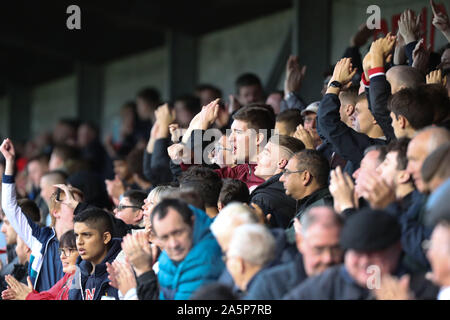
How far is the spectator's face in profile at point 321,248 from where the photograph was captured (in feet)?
10.6

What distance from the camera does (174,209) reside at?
147 inches

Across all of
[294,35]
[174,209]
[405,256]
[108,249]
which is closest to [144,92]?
[294,35]

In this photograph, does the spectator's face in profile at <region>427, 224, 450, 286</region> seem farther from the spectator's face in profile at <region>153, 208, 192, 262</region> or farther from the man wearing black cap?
the spectator's face in profile at <region>153, 208, 192, 262</region>

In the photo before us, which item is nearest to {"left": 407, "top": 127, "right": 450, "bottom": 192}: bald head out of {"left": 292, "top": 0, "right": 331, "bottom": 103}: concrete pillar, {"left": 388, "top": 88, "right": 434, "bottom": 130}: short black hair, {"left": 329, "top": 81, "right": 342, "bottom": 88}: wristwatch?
{"left": 388, "top": 88, "right": 434, "bottom": 130}: short black hair

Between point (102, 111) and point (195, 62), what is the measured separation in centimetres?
298

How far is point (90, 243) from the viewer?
4.78 meters

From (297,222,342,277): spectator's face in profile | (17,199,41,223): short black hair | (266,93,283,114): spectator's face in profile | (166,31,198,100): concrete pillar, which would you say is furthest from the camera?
(166,31,198,100): concrete pillar

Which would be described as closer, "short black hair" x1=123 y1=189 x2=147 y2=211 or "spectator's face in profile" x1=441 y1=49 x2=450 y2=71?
"spectator's face in profile" x1=441 y1=49 x2=450 y2=71

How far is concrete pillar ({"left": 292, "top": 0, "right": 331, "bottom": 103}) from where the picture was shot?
329 inches

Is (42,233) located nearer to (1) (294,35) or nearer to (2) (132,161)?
(2) (132,161)

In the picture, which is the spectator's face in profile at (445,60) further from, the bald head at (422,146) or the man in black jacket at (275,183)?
the bald head at (422,146)

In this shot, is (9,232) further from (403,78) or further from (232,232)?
(403,78)

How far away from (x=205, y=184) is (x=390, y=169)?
1147 millimetres

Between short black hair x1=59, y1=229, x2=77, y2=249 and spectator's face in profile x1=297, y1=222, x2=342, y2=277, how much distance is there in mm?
2194
